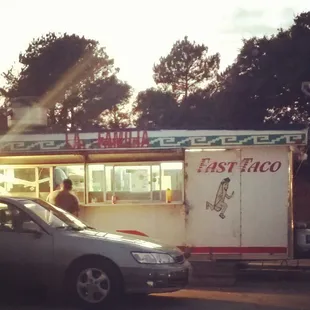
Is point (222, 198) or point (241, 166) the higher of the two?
point (241, 166)

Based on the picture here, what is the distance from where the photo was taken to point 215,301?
1008cm

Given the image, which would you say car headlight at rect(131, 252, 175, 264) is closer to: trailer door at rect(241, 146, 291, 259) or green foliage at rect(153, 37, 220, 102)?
trailer door at rect(241, 146, 291, 259)

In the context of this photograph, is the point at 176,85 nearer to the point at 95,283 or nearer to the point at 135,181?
the point at 135,181

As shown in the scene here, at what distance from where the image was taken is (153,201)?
1290 cm

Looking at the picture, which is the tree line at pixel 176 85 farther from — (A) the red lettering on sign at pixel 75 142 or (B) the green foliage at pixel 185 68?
(A) the red lettering on sign at pixel 75 142

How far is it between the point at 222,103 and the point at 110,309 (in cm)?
2946

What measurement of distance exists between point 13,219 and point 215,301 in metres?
3.07

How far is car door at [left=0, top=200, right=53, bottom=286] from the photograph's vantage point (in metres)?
9.39

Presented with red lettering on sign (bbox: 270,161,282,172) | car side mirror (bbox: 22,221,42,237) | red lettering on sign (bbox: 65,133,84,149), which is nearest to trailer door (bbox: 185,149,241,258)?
red lettering on sign (bbox: 270,161,282,172)

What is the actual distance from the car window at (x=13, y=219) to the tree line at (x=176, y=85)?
66.8ft

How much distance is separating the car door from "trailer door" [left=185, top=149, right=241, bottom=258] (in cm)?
382

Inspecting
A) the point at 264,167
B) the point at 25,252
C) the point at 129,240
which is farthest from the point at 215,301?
the point at 264,167

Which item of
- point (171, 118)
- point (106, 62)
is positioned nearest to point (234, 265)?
point (171, 118)

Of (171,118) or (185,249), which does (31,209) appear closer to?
(185,249)
